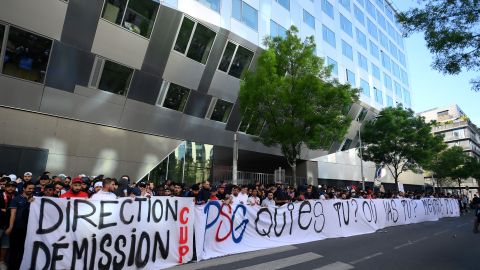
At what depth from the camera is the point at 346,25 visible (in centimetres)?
3438

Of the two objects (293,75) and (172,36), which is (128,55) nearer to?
(172,36)

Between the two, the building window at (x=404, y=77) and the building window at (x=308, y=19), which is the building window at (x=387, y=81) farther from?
the building window at (x=308, y=19)

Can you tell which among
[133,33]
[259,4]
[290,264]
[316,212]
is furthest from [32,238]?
[259,4]

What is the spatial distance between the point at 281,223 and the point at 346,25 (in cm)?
2942

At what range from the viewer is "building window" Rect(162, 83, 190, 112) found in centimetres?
1834

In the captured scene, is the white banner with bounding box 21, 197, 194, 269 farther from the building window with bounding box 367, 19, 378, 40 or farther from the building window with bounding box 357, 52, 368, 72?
the building window with bounding box 367, 19, 378, 40

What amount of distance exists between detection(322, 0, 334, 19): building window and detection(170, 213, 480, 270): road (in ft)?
80.3

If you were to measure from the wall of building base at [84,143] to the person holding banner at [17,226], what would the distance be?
8.71 m

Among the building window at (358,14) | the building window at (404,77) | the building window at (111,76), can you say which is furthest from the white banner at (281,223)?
the building window at (404,77)

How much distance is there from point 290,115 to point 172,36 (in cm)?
721

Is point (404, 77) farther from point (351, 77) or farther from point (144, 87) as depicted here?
point (144, 87)

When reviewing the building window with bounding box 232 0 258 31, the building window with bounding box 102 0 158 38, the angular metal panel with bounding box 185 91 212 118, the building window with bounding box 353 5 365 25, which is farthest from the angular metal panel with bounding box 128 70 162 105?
the building window with bounding box 353 5 365 25

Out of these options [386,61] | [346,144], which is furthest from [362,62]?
[386,61]

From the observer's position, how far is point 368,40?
39156mm
